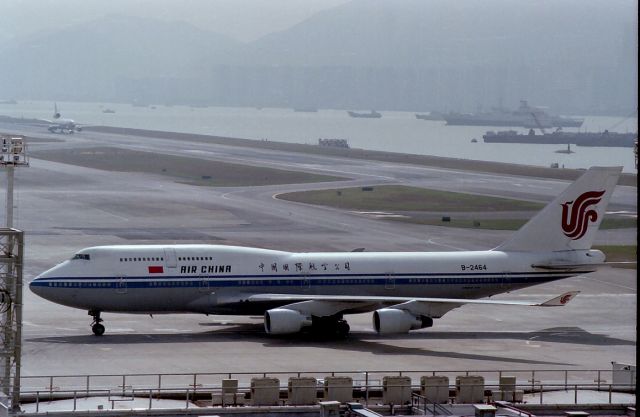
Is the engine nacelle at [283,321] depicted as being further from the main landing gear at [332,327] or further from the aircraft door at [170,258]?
the aircraft door at [170,258]

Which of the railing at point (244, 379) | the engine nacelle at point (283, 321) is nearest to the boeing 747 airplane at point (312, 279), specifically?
the engine nacelle at point (283, 321)

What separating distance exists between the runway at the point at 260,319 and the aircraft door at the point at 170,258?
3.10 metres

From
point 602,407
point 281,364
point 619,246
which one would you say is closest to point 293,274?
point 281,364

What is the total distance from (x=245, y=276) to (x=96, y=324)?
6.74 m

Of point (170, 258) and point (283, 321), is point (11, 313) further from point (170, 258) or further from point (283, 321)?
point (170, 258)

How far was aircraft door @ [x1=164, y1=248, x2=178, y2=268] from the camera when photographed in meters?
56.3

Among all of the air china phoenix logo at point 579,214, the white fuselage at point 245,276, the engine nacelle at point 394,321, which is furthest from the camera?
the air china phoenix logo at point 579,214

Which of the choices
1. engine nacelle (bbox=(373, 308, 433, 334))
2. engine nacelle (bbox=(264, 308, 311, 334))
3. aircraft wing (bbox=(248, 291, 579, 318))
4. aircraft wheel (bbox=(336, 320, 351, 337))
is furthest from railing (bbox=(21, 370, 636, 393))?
aircraft wheel (bbox=(336, 320, 351, 337))

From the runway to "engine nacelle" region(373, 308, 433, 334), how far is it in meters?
0.79

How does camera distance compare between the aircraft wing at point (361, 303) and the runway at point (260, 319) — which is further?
the aircraft wing at point (361, 303)

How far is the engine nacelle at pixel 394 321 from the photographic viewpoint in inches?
2146

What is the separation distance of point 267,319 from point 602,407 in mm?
19486

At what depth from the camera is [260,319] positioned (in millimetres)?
60688

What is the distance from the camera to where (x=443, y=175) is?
546 ft
